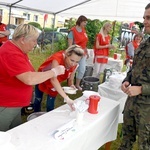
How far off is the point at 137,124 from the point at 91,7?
152 inches

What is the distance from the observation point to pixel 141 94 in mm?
1541

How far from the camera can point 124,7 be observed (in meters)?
4.68

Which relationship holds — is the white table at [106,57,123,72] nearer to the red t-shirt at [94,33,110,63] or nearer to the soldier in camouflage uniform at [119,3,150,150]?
the red t-shirt at [94,33,110,63]

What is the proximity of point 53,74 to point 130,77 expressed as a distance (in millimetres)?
658

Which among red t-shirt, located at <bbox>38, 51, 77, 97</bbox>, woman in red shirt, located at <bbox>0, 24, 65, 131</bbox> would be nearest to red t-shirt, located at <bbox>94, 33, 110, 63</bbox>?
red t-shirt, located at <bbox>38, 51, 77, 97</bbox>

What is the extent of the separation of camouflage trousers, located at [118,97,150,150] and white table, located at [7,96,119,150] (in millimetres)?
161

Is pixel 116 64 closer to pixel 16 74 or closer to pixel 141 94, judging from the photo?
pixel 141 94

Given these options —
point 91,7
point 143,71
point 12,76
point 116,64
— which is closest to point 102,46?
point 116,64

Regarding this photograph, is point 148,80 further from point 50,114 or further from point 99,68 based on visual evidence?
point 99,68

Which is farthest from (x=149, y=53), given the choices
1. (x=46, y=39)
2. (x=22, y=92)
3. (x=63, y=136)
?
(x=46, y=39)

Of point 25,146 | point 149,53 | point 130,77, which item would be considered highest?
point 149,53

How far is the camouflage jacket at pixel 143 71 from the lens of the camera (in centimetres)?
148

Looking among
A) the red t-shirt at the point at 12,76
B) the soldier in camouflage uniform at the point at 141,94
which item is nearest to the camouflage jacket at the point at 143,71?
the soldier in camouflage uniform at the point at 141,94

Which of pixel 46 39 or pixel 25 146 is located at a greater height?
pixel 46 39
